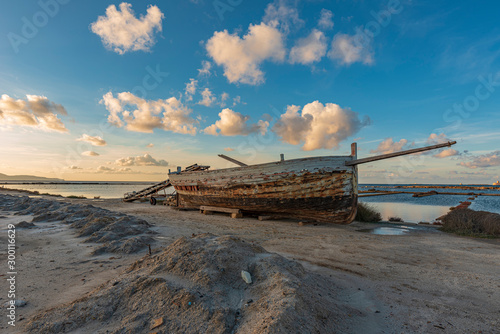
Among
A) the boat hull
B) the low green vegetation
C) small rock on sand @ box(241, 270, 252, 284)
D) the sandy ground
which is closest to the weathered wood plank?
the boat hull

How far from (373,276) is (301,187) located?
19.8ft

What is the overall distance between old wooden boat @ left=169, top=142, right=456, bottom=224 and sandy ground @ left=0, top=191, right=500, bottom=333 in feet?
9.45

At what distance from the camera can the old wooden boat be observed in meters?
9.61

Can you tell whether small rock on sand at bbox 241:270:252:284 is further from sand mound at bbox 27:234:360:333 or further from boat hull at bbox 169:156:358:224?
boat hull at bbox 169:156:358:224

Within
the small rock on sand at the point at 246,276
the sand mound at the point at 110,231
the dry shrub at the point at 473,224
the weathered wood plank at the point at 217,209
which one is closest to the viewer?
the small rock on sand at the point at 246,276

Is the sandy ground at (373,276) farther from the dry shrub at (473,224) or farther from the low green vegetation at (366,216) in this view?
the low green vegetation at (366,216)

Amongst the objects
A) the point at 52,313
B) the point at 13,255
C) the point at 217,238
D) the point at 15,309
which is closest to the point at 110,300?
the point at 52,313

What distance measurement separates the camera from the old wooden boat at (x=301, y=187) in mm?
9609

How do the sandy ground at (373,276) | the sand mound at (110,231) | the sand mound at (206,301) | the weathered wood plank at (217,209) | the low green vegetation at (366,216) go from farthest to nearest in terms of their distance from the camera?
the low green vegetation at (366,216) → the weathered wood plank at (217,209) → the sand mound at (110,231) → the sandy ground at (373,276) → the sand mound at (206,301)

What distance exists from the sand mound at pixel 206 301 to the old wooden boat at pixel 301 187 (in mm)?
6736

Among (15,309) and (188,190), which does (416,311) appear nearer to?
(15,309)

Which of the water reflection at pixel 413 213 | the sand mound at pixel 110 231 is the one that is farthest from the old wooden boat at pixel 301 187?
the water reflection at pixel 413 213

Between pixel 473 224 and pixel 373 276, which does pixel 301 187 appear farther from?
pixel 473 224

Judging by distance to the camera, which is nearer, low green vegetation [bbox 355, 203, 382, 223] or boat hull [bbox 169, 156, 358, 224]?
boat hull [bbox 169, 156, 358, 224]
